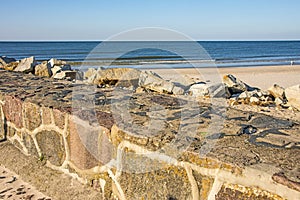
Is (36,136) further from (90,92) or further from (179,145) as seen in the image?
(179,145)

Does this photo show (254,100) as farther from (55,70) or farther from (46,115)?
(46,115)

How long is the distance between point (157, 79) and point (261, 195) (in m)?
5.09

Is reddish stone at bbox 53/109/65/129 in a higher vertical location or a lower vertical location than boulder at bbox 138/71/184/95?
higher

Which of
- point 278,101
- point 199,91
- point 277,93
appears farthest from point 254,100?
point 199,91

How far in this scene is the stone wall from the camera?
1573 mm

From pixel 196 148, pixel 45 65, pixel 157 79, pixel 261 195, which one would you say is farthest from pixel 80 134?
pixel 45 65

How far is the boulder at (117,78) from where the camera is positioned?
6.71 meters

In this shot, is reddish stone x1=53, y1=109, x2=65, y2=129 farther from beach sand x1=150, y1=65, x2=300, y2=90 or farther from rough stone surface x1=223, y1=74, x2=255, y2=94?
beach sand x1=150, y1=65, x2=300, y2=90

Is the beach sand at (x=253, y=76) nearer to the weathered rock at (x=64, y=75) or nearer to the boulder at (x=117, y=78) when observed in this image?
the boulder at (x=117, y=78)

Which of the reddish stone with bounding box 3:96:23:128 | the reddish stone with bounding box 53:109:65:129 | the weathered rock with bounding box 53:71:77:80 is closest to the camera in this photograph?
the reddish stone with bounding box 53:109:65:129

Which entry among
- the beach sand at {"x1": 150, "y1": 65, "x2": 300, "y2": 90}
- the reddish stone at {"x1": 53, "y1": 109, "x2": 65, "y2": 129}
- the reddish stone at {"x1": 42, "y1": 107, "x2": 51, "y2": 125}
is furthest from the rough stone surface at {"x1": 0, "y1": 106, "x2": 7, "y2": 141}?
the beach sand at {"x1": 150, "y1": 65, "x2": 300, "y2": 90}

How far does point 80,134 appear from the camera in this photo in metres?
2.44

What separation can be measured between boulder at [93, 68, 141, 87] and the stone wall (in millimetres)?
3231

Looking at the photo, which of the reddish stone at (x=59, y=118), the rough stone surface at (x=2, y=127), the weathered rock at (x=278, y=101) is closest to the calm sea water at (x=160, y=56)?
the weathered rock at (x=278, y=101)
